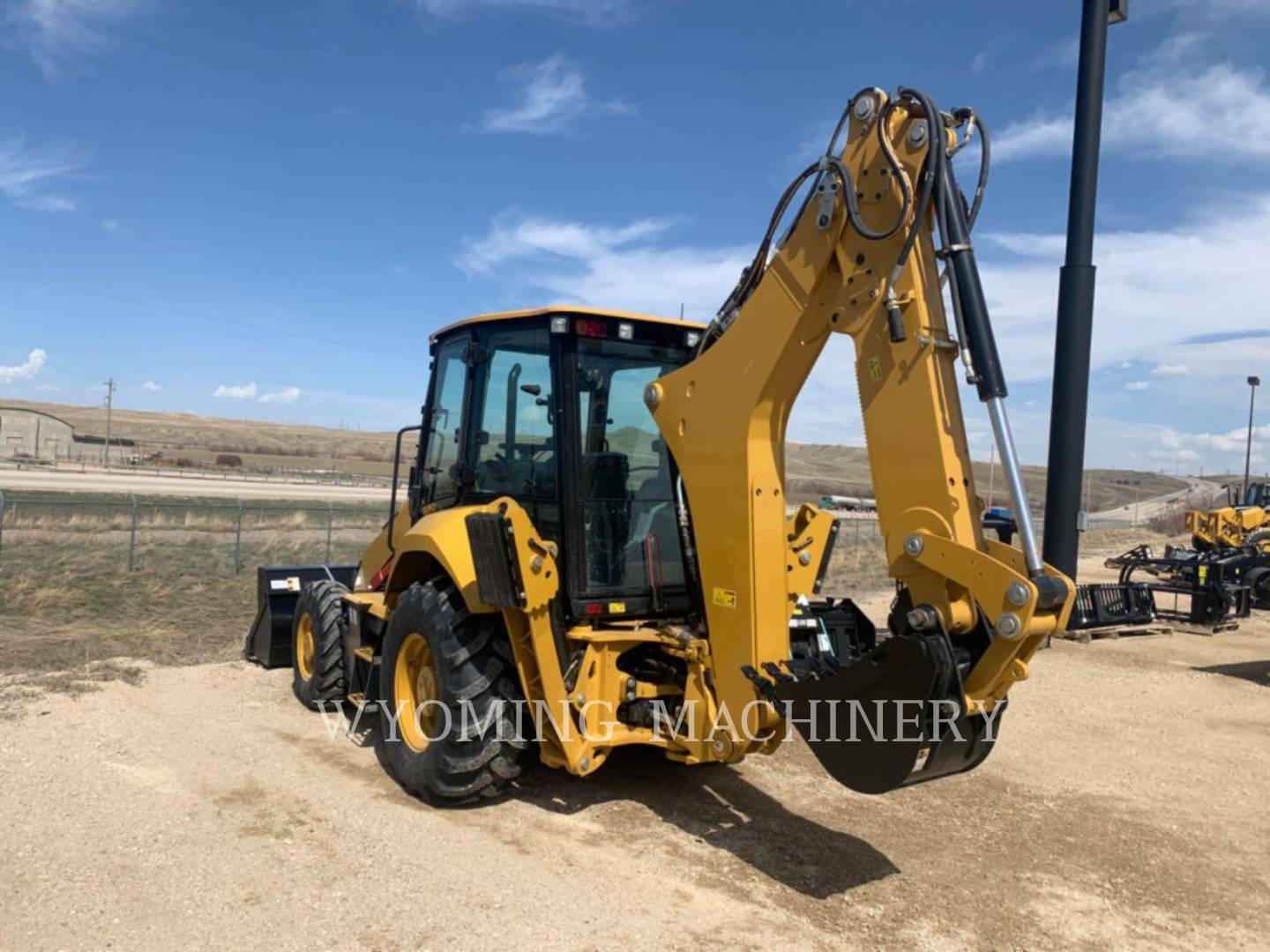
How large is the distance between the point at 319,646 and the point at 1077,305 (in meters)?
8.48

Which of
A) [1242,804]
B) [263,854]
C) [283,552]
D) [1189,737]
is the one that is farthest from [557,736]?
[283,552]

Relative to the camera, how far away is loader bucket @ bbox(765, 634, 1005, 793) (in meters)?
3.83


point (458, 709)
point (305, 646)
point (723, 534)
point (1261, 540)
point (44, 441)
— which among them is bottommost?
point (305, 646)

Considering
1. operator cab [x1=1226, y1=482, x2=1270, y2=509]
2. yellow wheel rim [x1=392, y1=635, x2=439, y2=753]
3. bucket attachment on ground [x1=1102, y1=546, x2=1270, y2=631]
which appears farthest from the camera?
operator cab [x1=1226, y1=482, x2=1270, y2=509]

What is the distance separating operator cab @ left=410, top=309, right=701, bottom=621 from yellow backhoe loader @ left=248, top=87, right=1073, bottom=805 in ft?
0.05

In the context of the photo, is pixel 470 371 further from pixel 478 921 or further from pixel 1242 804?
pixel 1242 804

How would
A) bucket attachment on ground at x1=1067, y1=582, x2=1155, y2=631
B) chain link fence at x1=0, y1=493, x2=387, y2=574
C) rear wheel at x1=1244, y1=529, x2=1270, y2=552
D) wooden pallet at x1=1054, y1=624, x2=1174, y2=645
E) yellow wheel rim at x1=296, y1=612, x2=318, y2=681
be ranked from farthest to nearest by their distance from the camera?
rear wheel at x1=1244, y1=529, x2=1270, y2=552 < chain link fence at x1=0, y1=493, x2=387, y2=574 < bucket attachment on ground at x1=1067, y1=582, x2=1155, y2=631 < wooden pallet at x1=1054, y1=624, x2=1174, y2=645 < yellow wheel rim at x1=296, y1=612, x2=318, y2=681

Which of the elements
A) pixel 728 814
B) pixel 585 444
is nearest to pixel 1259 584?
pixel 728 814

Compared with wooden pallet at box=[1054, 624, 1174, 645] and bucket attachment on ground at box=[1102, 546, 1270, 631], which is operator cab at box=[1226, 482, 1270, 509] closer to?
bucket attachment on ground at box=[1102, 546, 1270, 631]

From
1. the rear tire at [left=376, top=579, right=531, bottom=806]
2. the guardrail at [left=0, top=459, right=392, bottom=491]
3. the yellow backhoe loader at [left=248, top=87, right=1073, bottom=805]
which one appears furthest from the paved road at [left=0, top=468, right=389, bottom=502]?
the yellow backhoe loader at [left=248, top=87, right=1073, bottom=805]

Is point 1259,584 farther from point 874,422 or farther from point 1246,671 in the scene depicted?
point 874,422

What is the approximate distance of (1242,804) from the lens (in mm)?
6211

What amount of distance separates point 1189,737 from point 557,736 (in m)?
5.81

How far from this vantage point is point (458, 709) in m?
5.24
